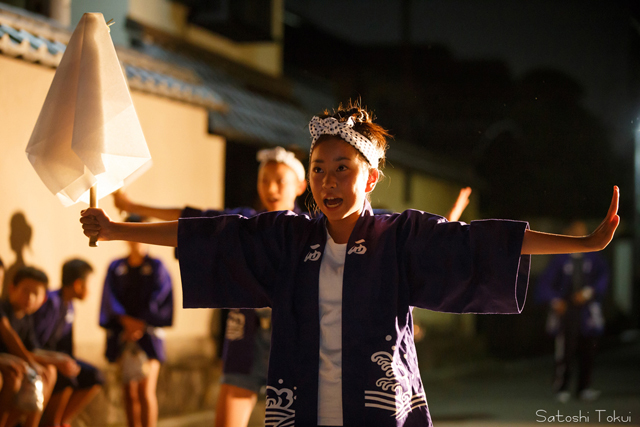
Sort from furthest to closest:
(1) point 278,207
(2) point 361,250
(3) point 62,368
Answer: (3) point 62,368 < (1) point 278,207 < (2) point 361,250

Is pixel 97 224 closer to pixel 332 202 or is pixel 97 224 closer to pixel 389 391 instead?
pixel 332 202

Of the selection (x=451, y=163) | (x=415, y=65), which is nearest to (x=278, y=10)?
(x=415, y=65)

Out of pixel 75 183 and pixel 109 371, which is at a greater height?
pixel 75 183

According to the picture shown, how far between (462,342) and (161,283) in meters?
7.84

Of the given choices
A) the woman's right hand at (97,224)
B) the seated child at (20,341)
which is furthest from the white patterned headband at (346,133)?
the seated child at (20,341)

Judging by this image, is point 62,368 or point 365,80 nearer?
point 62,368

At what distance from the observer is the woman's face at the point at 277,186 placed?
13.2 feet

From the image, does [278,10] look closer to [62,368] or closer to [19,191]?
[19,191]

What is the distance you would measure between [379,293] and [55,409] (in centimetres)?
343

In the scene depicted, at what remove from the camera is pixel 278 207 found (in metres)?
3.99

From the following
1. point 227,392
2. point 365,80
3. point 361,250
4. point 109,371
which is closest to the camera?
point 361,250

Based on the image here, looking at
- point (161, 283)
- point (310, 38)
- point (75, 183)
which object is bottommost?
point (161, 283)

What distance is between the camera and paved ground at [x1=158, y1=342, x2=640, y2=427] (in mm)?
6586

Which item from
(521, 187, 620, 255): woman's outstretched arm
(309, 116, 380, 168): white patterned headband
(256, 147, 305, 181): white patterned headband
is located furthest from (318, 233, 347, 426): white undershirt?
(256, 147, 305, 181): white patterned headband
